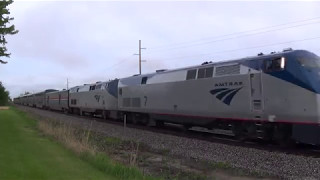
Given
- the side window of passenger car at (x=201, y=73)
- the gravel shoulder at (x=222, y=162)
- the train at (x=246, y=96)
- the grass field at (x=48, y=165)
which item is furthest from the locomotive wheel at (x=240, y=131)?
the grass field at (x=48, y=165)

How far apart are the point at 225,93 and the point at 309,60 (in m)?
4.28

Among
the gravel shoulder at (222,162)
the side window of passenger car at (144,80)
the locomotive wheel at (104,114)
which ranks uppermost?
the side window of passenger car at (144,80)

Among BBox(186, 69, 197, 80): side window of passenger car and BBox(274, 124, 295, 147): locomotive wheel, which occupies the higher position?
BBox(186, 69, 197, 80): side window of passenger car

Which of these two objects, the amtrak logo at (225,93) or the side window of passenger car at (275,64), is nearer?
the side window of passenger car at (275,64)

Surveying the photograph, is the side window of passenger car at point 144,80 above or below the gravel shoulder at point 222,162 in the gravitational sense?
above

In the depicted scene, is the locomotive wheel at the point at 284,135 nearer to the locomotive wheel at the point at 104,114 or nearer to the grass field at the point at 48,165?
the grass field at the point at 48,165

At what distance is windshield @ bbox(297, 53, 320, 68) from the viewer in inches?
618

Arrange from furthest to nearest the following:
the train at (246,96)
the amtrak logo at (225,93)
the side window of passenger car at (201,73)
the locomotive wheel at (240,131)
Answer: the side window of passenger car at (201,73)
the amtrak logo at (225,93)
the locomotive wheel at (240,131)
the train at (246,96)

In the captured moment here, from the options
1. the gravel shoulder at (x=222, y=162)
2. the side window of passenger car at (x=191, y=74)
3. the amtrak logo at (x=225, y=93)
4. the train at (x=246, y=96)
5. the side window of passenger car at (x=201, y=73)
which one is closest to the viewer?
the gravel shoulder at (x=222, y=162)

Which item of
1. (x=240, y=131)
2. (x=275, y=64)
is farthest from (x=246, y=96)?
(x=275, y=64)

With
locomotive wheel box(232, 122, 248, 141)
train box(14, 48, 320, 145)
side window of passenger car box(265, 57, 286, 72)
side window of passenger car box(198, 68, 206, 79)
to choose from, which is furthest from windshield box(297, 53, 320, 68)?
side window of passenger car box(198, 68, 206, 79)

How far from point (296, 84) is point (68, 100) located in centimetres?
4356

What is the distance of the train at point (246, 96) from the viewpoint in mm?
15211

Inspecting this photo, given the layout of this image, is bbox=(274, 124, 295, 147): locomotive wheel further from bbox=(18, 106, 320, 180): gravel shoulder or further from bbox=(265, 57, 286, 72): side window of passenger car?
bbox=(265, 57, 286, 72): side window of passenger car
